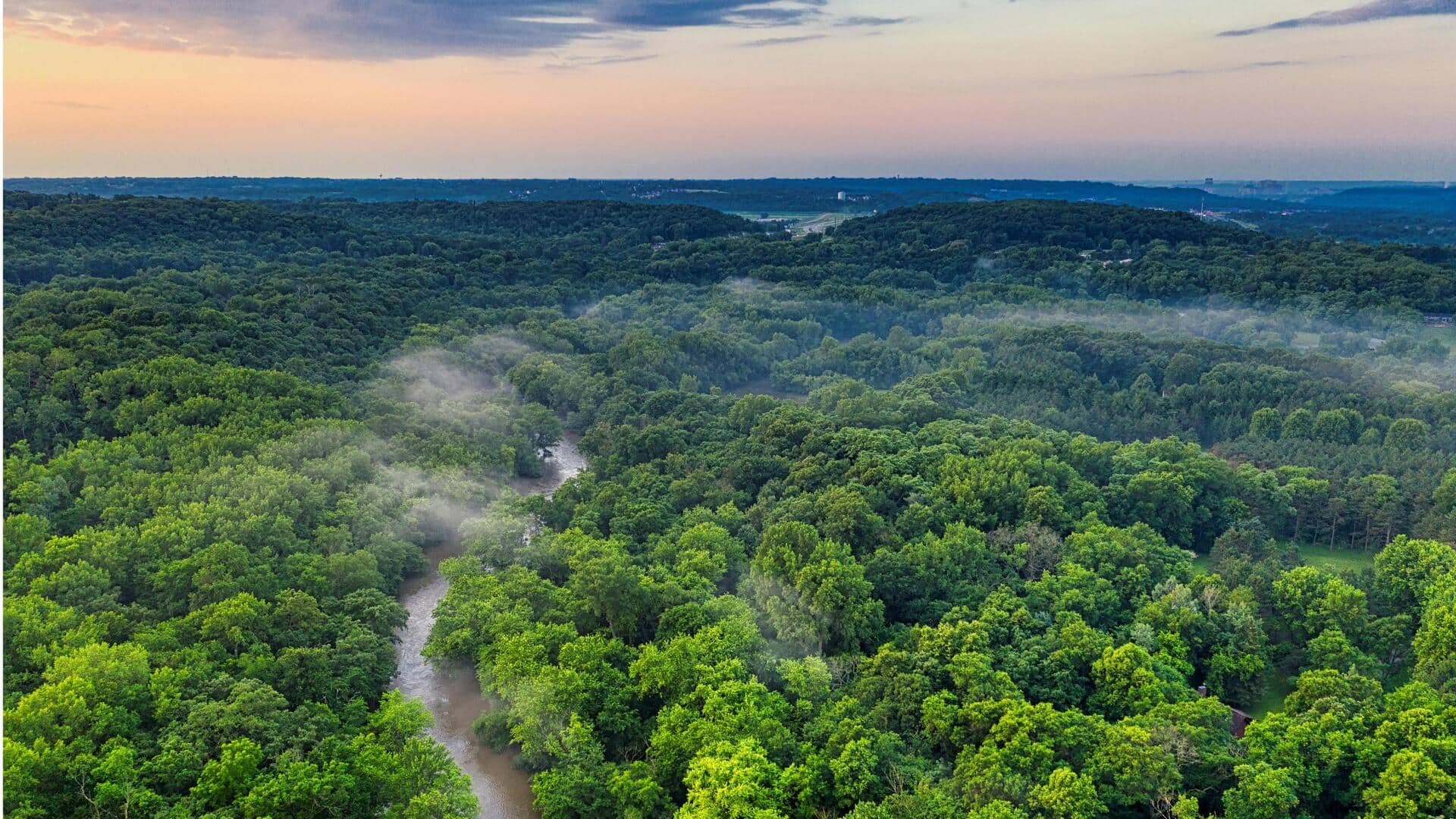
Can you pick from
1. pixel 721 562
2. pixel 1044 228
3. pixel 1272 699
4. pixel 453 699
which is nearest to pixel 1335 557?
pixel 1272 699

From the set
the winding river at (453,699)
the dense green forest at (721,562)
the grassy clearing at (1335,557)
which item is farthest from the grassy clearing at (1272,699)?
the winding river at (453,699)

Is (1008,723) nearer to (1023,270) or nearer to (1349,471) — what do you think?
(1349,471)

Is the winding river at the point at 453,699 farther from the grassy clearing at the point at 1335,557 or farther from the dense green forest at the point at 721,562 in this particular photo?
the grassy clearing at the point at 1335,557

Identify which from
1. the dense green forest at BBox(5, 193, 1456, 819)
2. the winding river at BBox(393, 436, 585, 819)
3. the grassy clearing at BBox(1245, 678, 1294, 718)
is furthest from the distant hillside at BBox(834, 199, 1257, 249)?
the winding river at BBox(393, 436, 585, 819)

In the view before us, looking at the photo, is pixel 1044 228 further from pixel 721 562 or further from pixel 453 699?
pixel 453 699

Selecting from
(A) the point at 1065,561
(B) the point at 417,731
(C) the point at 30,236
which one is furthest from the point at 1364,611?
(C) the point at 30,236

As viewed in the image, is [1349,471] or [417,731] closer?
[417,731]

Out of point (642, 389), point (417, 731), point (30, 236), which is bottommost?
point (417, 731)
